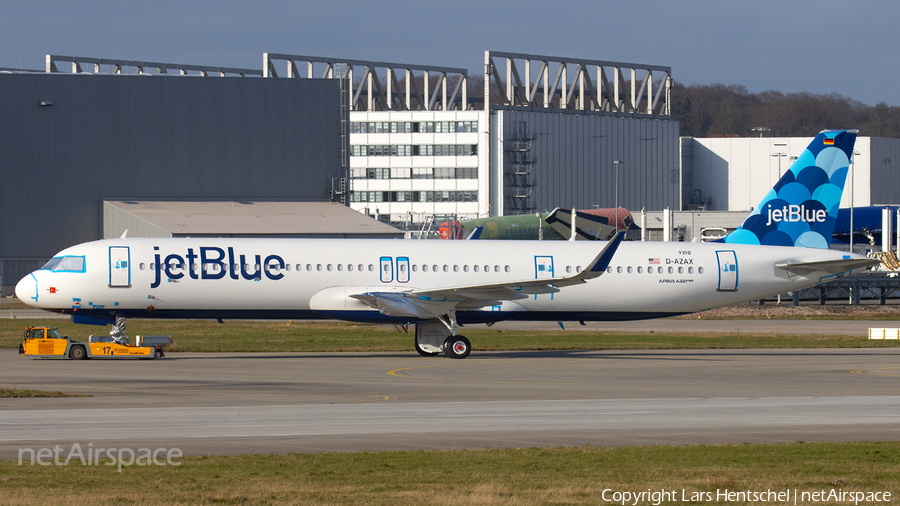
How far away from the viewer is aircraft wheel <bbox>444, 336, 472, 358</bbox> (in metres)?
36.0

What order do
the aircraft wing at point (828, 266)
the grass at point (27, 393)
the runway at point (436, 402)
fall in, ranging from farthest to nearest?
the aircraft wing at point (828, 266) < the grass at point (27, 393) < the runway at point (436, 402)

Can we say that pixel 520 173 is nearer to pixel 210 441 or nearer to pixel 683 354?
pixel 683 354

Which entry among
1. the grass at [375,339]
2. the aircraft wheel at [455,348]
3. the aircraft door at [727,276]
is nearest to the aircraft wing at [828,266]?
the aircraft door at [727,276]

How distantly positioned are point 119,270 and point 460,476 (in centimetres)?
2349

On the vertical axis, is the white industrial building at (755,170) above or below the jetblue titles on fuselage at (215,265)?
above

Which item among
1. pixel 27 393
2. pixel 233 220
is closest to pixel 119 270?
pixel 27 393

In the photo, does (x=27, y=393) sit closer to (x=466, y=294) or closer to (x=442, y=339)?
(x=466, y=294)

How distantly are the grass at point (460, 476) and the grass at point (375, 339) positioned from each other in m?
24.6

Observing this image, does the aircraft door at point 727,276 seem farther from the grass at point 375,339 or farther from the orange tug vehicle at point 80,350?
the orange tug vehicle at point 80,350

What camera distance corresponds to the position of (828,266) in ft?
126

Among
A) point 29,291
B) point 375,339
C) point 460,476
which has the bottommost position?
point 375,339

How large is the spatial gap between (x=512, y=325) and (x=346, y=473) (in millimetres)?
42122

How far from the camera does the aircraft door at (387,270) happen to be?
35969mm

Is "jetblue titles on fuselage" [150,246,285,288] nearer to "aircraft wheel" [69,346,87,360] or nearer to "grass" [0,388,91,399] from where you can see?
"aircraft wheel" [69,346,87,360]
